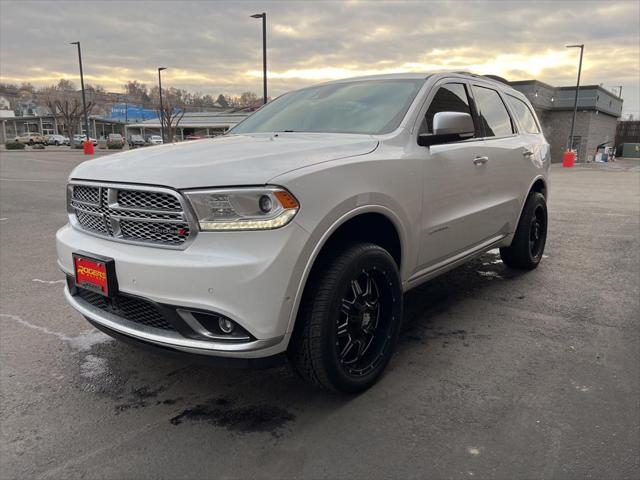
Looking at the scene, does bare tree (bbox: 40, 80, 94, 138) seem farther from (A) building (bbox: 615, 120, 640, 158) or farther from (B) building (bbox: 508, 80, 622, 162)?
(A) building (bbox: 615, 120, 640, 158)

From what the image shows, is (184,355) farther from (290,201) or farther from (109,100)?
(109,100)

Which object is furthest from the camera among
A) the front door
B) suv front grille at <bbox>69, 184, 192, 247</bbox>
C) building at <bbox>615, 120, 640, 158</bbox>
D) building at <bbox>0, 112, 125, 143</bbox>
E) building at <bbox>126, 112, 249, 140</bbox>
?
building at <bbox>0, 112, 125, 143</bbox>

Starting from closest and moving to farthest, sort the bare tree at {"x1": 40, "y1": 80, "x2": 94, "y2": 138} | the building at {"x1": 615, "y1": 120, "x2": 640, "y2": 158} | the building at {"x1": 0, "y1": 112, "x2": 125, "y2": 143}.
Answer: the building at {"x1": 615, "y1": 120, "x2": 640, "y2": 158} < the bare tree at {"x1": 40, "y1": 80, "x2": 94, "y2": 138} < the building at {"x1": 0, "y1": 112, "x2": 125, "y2": 143}

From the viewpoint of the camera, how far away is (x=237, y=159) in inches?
97.5

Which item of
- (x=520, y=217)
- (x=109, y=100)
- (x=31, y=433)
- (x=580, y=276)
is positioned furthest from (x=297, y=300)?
(x=109, y=100)

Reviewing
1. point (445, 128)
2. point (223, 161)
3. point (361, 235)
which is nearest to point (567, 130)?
point (445, 128)

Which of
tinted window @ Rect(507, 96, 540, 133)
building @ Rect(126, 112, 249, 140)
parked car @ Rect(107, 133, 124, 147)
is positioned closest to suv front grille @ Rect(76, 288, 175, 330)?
tinted window @ Rect(507, 96, 540, 133)

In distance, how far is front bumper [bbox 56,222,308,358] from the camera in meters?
2.24

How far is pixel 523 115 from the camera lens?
17.4 feet

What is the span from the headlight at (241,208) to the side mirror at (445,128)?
1.35m

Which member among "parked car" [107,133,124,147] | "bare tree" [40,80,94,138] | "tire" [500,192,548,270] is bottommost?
"parked car" [107,133,124,147]

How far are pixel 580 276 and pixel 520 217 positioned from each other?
98cm

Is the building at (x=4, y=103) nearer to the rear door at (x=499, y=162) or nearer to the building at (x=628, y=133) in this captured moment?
the building at (x=628, y=133)

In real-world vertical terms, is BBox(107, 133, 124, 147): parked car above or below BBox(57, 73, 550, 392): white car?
below
